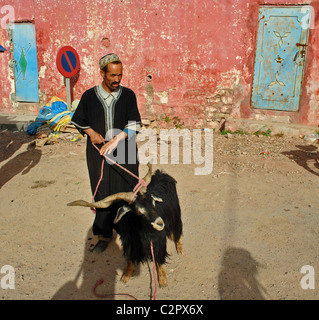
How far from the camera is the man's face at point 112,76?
10.1 ft

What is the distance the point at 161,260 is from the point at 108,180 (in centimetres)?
96

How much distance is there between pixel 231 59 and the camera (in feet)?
27.6

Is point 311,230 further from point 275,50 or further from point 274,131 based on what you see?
point 275,50

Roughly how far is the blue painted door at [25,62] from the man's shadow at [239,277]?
27.8 ft

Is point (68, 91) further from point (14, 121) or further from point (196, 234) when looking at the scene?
point (196, 234)

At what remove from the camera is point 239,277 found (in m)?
3.22

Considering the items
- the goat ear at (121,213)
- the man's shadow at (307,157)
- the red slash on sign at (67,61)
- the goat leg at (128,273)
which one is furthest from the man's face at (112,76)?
the red slash on sign at (67,61)

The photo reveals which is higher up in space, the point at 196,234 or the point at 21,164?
the point at 21,164

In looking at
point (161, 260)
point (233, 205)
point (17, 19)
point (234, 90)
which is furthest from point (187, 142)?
point (17, 19)

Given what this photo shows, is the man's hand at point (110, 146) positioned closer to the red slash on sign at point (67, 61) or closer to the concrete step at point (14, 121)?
the red slash on sign at point (67, 61)

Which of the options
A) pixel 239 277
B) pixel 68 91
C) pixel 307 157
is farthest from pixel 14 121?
pixel 239 277

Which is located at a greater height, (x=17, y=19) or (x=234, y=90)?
(x=17, y=19)

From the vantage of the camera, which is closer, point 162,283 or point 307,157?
point 162,283

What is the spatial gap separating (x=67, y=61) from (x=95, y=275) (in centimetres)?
704
